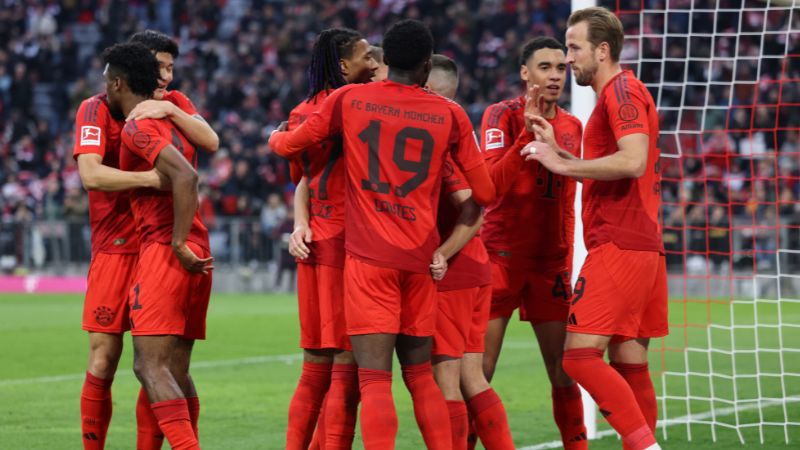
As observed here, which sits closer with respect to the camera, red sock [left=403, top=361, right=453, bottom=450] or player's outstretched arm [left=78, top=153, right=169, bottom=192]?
red sock [left=403, top=361, right=453, bottom=450]

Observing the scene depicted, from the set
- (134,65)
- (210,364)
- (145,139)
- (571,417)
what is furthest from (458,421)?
(210,364)

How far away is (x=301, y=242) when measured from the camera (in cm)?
604

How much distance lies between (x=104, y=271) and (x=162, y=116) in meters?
0.96

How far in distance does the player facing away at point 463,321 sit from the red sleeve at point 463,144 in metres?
0.20

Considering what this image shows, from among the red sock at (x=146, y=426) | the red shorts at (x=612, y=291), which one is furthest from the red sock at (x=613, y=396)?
the red sock at (x=146, y=426)

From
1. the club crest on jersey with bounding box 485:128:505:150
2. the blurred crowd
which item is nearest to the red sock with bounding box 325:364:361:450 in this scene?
the club crest on jersey with bounding box 485:128:505:150

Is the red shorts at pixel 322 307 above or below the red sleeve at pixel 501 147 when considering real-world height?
below

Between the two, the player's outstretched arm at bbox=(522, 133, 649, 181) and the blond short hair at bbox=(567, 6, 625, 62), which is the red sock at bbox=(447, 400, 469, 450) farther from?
the blond short hair at bbox=(567, 6, 625, 62)

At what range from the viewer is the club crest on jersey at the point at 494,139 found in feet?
22.1

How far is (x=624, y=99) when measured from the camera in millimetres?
5875

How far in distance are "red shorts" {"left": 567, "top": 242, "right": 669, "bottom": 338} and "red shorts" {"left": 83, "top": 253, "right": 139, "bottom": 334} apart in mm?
2376

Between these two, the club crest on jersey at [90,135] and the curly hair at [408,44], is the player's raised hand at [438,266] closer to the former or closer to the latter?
the curly hair at [408,44]

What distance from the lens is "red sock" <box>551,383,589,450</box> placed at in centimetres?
681

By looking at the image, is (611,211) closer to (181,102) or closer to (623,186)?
(623,186)
